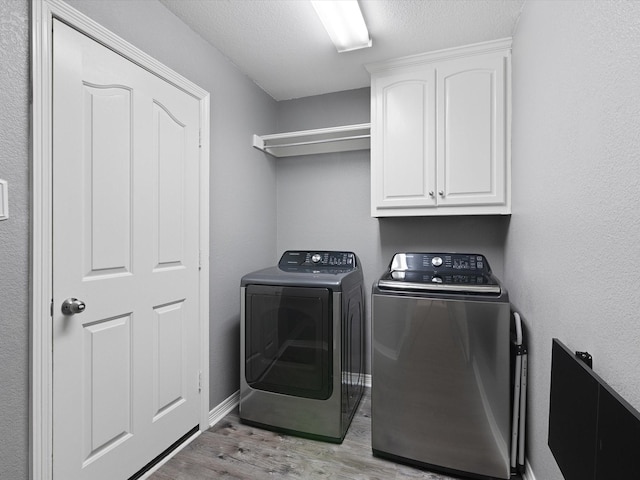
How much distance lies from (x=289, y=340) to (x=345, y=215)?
47.1 inches

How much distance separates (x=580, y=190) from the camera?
1.02m

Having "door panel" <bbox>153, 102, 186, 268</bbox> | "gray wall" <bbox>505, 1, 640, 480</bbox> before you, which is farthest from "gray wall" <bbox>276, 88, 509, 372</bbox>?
"door panel" <bbox>153, 102, 186, 268</bbox>

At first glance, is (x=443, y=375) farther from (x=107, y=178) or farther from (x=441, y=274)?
(x=107, y=178)

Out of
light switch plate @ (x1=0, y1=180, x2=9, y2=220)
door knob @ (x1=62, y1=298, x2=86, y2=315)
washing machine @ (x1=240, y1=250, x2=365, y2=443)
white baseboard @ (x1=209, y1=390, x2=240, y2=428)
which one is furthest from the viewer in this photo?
white baseboard @ (x1=209, y1=390, x2=240, y2=428)

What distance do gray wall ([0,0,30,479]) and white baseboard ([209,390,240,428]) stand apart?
3.48ft

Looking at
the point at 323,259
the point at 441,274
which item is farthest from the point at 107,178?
the point at 441,274

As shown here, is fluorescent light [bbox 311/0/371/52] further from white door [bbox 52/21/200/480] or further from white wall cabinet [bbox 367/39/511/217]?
white door [bbox 52/21/200/480]

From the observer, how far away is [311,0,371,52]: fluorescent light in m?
1.61

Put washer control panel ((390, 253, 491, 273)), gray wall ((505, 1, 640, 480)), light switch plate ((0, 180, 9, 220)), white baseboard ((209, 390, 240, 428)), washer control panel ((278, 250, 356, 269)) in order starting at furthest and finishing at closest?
washer control panel ((278, 250, 356, 269)) → washer control panel ((390, 253, 491, 273)) → white baseboard ((209, 390, 240, 428)) → light switch plate ((0, 180, 9, 220)) → gray wall ((505, 1, 640, 480))

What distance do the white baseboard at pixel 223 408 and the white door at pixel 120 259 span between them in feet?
0.60

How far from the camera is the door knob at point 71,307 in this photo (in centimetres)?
127

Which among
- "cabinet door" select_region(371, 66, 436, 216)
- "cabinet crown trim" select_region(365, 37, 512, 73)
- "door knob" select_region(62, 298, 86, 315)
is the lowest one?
"door knob" select_region(62, 298, 86, 315)

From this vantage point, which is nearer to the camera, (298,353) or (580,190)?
(580,190)

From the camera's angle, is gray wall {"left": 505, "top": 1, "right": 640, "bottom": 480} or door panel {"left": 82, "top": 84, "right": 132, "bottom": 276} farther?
door panel {"left": 82, "top": 84, "right": 132, "bottom": 276}
